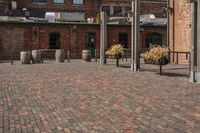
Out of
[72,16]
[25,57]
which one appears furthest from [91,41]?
[25,57]

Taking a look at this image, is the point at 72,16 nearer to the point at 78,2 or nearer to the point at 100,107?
the point at 78,2

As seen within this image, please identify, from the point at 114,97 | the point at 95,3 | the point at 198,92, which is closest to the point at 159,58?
the point at 198,92

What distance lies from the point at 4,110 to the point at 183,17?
Result: 18334 millimetres

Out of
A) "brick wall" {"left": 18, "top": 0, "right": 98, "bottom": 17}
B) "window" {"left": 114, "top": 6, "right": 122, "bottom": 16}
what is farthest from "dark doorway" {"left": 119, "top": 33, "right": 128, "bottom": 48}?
"window" {"left": 114, "top": 6, "right": 122, "bottom": 16}

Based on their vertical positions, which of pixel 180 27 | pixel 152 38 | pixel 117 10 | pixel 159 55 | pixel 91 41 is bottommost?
pixel 159 55

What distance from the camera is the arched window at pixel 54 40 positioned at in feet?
129

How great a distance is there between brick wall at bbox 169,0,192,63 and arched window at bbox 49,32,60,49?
52.4 ft

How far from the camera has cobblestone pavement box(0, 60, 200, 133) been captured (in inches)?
291

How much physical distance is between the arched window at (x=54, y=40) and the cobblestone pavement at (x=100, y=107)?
2509cm

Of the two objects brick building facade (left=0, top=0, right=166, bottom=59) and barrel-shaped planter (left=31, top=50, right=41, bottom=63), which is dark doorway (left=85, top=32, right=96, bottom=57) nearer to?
brick building facade (left=0, top=0, right=166, bottom=59)

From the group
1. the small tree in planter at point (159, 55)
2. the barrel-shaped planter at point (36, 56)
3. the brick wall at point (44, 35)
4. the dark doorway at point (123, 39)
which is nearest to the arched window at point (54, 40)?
the brick wall at point (44, 35)

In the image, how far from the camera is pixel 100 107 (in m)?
9.45

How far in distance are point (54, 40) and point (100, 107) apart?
30.7 metres

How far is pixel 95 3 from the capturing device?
53062 millimetres
